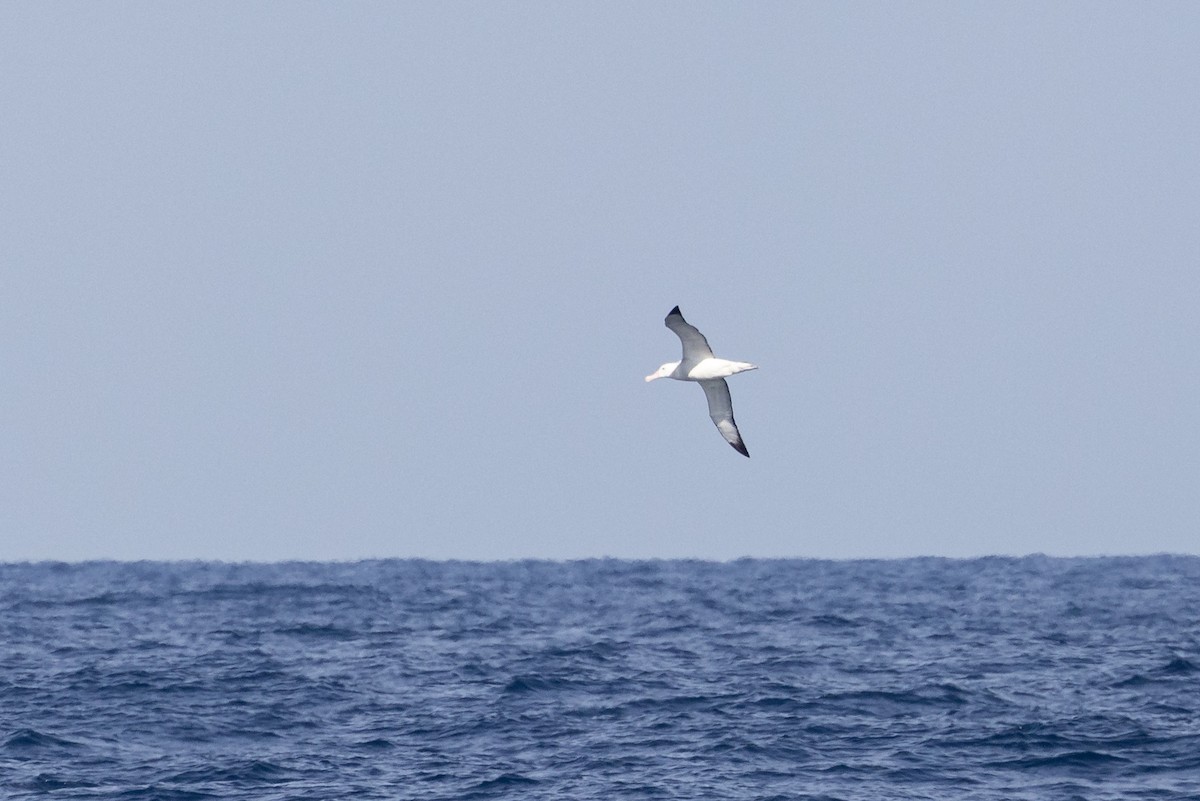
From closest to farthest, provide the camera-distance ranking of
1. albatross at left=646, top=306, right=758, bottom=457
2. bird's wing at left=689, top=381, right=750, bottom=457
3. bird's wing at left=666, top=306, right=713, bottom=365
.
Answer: bird's wing at left=666, top=306, right=713, bottom=365 < albatross at left=646, top=306, right=758, bottom=457 < bird's wing at left=689, top=381, right=750, bottom=457

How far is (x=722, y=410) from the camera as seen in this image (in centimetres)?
2381

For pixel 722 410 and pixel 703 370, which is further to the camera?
pixel 722 410

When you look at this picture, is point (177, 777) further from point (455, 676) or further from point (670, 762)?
point (455, 676)

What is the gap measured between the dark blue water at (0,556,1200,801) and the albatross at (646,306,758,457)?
4065 millimetres

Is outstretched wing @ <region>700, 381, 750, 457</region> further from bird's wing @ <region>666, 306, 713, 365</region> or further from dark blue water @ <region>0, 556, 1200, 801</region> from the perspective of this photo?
dark blue water @ <region>0, 556, 1200, 801</region>

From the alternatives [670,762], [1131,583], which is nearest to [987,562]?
[1131,583]

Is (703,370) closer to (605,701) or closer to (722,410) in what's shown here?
(722,410)

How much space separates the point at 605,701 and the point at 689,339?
5.66 metres

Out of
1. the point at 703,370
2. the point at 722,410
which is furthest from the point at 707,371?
the point at 722,410

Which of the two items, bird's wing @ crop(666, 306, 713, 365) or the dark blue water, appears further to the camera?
bird's wing @ crop(666, 306, 713, 365)

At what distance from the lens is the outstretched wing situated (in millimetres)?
23094

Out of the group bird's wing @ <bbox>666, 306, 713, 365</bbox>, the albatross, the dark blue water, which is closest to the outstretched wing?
the albatross

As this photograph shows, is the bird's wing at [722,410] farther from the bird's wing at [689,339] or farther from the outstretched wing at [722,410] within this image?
the bird's wing at [689,339]

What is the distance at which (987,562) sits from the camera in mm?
A: 76875
